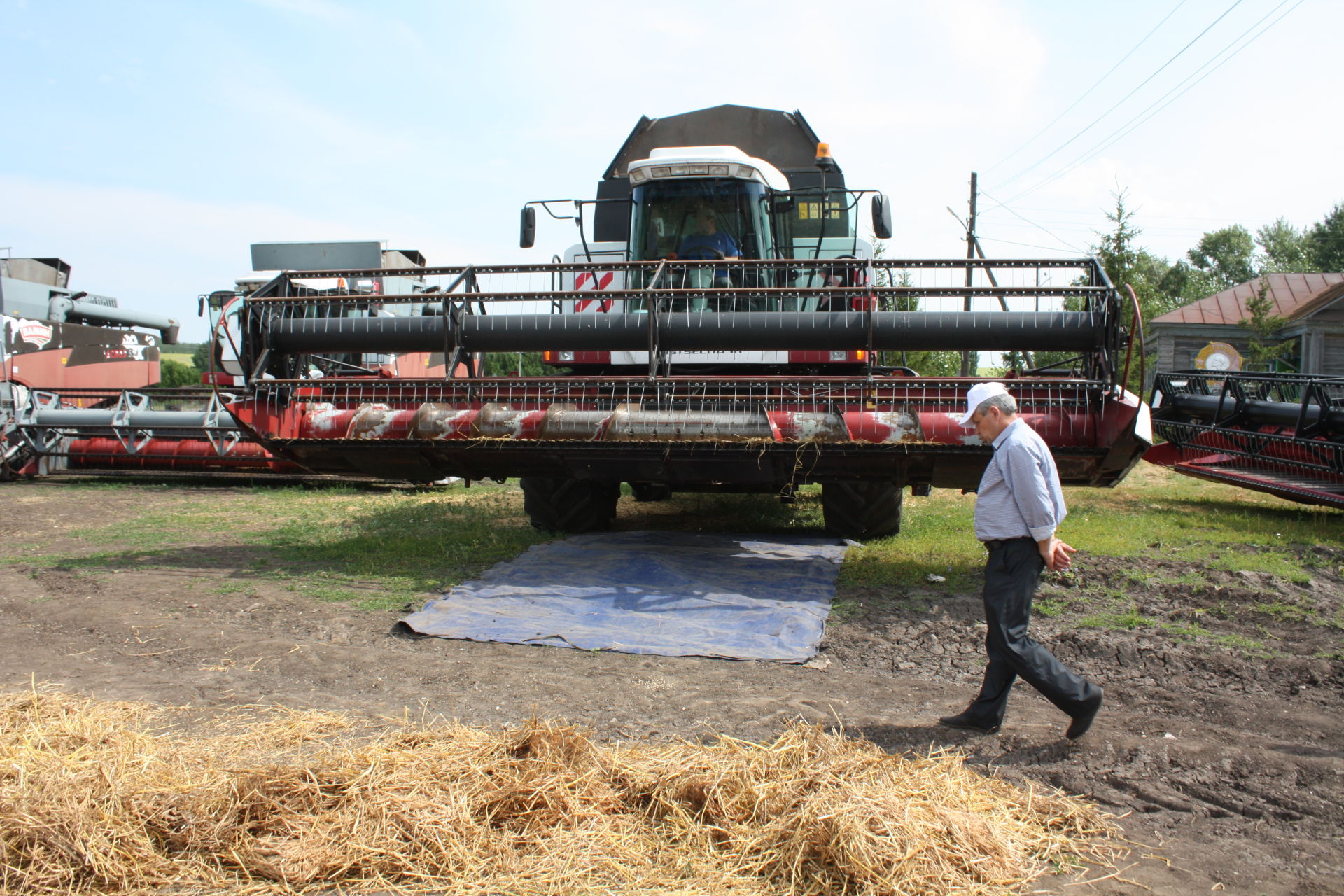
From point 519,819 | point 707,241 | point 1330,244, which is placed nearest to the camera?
point 519,819

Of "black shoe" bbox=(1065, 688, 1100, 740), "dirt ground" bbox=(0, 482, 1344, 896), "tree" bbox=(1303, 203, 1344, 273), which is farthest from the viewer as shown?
"tree" bbox=(1303, 203, 1344, 273)

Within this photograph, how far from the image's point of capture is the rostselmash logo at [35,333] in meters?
13.0

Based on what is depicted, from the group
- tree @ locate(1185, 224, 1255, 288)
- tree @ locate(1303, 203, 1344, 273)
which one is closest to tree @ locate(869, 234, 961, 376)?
tree @ locate(1303, 203, 1344, 273)

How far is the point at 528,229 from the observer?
773 centimetres

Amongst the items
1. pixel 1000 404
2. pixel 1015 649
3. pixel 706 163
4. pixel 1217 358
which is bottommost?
pixel 1015 649

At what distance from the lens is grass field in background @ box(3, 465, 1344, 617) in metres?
6.43

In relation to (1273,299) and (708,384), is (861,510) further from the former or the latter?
(1273,299)

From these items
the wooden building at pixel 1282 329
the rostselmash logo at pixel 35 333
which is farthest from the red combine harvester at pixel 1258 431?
the rostselmash logo at pixel 35 333

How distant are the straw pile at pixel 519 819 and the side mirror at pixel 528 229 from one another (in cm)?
531

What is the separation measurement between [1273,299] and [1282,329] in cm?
97

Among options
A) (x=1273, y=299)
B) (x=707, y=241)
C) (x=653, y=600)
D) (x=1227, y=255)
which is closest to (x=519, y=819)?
(x=653, y=600)

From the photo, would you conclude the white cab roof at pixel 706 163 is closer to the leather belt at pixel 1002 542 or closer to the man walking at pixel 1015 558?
the man walking at pixel 1015 558

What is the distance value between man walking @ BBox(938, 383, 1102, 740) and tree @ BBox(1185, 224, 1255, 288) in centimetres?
6202

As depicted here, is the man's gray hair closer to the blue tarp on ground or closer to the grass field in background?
the blue tarp on ground
